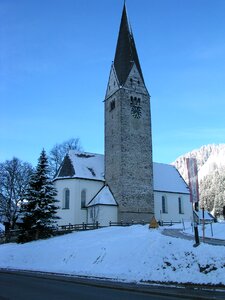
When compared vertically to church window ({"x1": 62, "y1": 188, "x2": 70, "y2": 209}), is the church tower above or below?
above

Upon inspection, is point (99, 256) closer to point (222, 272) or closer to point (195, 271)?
point (195, 271)

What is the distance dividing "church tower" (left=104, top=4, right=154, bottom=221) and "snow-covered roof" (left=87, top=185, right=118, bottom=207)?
596mm

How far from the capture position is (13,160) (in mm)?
50688

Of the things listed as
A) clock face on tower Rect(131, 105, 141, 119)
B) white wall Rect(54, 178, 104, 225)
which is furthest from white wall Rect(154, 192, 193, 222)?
clock face on tower Rect(131, 105, 141, 119)

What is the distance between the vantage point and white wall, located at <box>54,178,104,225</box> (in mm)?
44188

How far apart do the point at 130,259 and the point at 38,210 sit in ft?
50.7

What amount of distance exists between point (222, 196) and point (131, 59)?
185ft

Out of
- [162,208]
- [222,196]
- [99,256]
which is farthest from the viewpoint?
[222,196]

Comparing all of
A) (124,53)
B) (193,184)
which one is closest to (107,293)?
(193,184)

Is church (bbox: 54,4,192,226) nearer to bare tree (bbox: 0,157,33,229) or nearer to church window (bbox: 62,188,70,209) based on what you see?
church window (bbox: 62,188,70,209)

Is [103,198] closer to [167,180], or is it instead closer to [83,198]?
[83,198]

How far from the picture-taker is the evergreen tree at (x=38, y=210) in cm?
3269

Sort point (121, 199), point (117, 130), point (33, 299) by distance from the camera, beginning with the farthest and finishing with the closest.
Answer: point (117, 130)
point (121, 199)
point (33, 299)

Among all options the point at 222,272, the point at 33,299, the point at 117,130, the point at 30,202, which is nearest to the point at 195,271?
the point at 222,272
